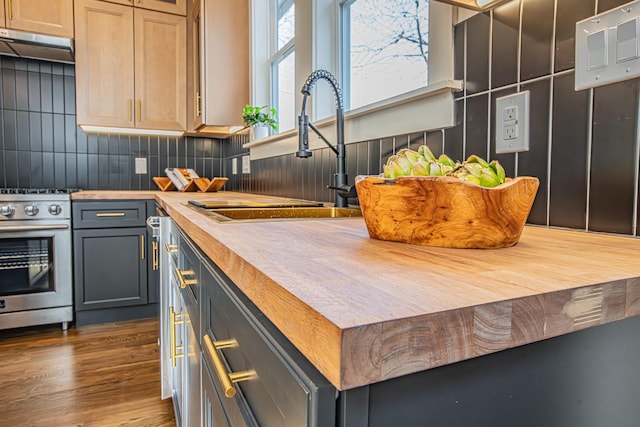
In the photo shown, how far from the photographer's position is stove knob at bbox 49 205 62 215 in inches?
89.3

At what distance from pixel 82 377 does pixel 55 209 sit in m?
0.97

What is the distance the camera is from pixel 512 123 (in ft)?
2.91

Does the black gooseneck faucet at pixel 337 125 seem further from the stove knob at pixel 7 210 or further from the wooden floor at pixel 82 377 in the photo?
the stove knob at pixel 7 210

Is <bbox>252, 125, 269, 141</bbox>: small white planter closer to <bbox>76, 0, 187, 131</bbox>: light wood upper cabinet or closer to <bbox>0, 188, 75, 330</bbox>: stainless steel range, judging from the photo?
<bbox>76, 0, 187, 131</bbox>: light wood upper cabinet

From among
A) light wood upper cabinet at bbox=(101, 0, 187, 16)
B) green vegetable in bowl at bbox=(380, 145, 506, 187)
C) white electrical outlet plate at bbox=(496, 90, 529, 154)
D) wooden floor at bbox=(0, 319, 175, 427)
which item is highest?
light wood upper cabinet at bbox=(101, 0, 187, 16)

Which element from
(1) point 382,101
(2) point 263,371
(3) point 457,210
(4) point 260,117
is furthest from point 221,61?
(2) point 263,371

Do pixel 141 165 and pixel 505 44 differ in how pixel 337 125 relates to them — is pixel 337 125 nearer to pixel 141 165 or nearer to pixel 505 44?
pixel 505 44

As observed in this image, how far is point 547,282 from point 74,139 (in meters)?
3.21

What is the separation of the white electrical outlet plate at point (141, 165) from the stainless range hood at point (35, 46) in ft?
2.49

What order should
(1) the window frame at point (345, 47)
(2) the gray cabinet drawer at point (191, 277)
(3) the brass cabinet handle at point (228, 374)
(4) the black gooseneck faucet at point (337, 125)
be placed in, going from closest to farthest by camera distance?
(3) the brass cabinet handle at point (228, 374) → (2) the gray cabinet drawer at point (191, 277) → (4) the black gooseneck faucet at point (337, 125) → (1) the window frame at point (345, 47)

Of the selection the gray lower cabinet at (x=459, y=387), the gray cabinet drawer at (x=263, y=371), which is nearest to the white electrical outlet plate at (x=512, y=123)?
the gray lower cabinet at (x=459, y=387)

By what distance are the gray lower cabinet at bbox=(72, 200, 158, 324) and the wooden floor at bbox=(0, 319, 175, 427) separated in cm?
14

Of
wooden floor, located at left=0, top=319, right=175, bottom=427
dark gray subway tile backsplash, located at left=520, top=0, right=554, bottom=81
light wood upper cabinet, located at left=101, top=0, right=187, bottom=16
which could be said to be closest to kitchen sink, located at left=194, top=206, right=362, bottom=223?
dark gray subway tile backsplash, located at left=520, top=0, right=554, bottom=81

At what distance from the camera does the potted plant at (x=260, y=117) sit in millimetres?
2307
